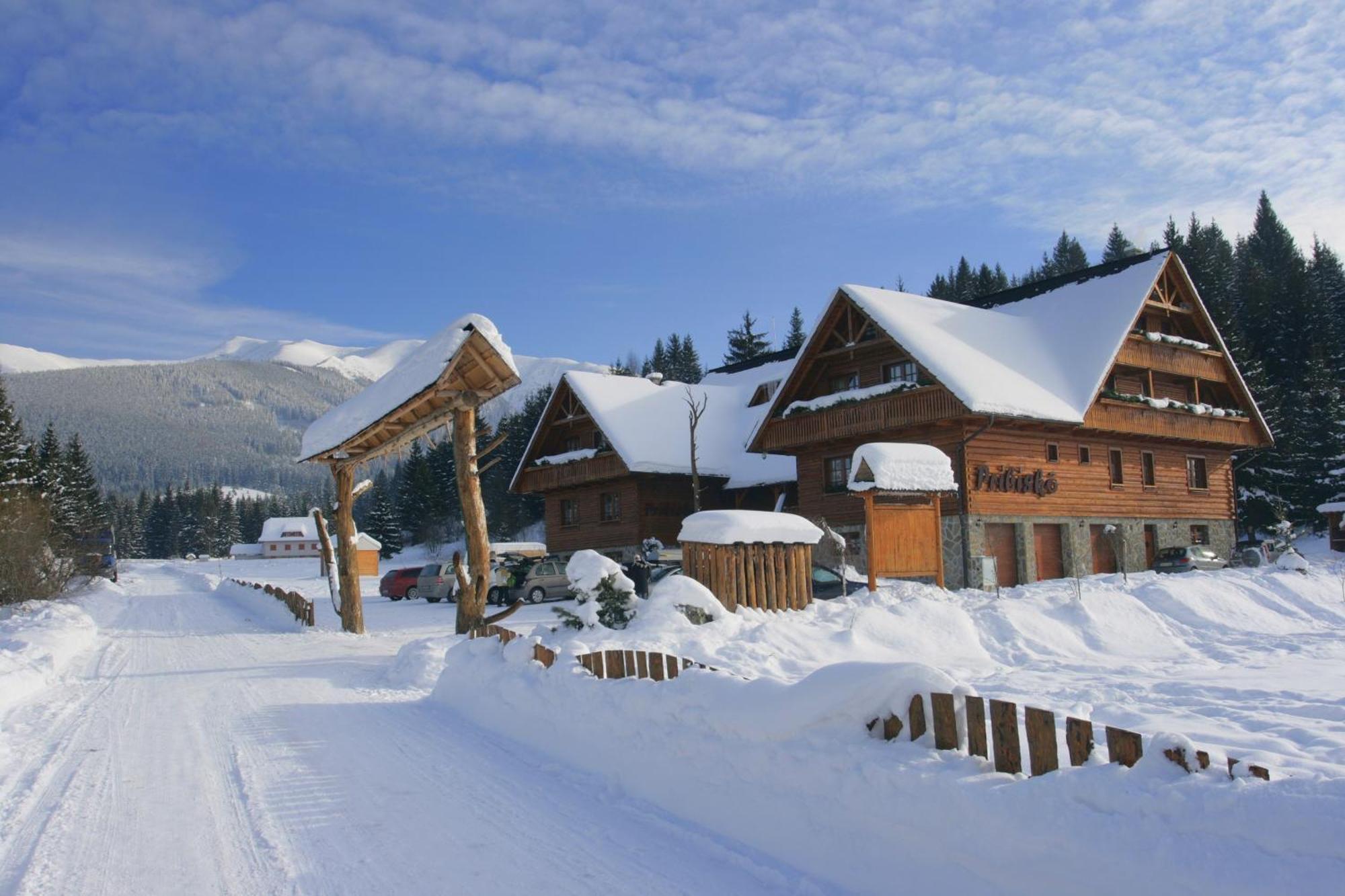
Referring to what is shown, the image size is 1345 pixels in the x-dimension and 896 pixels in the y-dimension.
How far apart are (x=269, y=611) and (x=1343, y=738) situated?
28.4 metres

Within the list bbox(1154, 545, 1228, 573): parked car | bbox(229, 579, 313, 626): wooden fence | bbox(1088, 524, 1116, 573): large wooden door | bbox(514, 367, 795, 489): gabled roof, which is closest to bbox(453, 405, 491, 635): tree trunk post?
bbox(229, 579, 313, 626): wooden fence

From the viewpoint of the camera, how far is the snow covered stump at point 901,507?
725 inches

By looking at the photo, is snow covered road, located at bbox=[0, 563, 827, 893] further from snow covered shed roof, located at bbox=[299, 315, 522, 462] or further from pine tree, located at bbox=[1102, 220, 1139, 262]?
pine tree, located at bbox=[1102, 220, 1139, 262]

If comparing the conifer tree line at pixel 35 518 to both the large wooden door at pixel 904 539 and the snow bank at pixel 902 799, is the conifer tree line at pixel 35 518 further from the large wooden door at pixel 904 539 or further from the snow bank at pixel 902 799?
the snow bank at pixel 902 799

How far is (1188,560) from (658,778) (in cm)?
2640

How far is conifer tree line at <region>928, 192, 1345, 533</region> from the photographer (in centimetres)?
4522

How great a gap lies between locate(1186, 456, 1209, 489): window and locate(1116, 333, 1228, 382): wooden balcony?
3063mm

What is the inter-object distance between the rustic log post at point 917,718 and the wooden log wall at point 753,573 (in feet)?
33.0

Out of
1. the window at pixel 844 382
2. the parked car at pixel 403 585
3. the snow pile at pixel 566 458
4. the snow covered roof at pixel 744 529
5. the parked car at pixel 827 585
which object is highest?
the window at pixel 844 382

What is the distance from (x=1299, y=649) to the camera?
50.2 ft

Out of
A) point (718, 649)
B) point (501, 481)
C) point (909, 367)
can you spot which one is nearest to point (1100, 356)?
point (909, 367)

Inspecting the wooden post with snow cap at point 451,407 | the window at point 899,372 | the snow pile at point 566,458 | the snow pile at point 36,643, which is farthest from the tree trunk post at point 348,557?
the window at point 899,372

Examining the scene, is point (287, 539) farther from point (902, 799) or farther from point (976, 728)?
point (976, 728)

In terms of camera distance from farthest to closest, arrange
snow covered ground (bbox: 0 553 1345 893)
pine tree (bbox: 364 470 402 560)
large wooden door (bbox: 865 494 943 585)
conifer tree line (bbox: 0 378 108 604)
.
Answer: pine tree (bbox: 364 470 402 560) < conifer tree line (bbox: 0 378 108 604) < large wooden door (bbox: 865 494 943 585) < snow covered ground (bbox: 0 553 1345 893)
